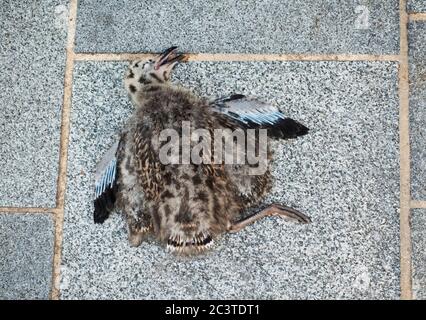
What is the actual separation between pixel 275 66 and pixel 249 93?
131mm

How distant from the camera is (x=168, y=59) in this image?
2090 millimetres

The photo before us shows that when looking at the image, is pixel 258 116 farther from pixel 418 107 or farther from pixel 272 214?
pixel 418 107

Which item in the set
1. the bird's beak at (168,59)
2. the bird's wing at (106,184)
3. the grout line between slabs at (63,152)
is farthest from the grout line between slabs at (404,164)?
the grout line between slabs at (63,152)

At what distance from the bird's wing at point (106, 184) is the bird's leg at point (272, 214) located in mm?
406

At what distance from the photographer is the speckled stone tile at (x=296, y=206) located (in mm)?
2008

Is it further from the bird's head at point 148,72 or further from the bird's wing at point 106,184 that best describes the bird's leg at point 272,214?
the bird's head at point 148,72

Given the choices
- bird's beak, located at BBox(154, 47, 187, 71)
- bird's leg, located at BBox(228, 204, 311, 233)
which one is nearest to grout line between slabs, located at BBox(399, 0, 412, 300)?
bird's leg, located at BBox(228, 204, 311, 233)

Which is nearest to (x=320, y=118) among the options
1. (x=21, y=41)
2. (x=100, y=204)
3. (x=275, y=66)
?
(x=275, y=66)

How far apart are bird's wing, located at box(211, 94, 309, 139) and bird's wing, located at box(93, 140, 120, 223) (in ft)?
1.24

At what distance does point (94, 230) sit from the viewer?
81.7 inches

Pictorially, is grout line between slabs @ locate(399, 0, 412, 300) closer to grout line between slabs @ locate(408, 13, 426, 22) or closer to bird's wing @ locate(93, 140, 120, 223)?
grout line between slabs @ locate(408, 13, 426, 22)

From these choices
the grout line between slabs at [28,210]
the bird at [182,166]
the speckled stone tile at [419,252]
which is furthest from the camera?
the grout line between slabs at [28,210]

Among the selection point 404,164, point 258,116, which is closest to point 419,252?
point 404,164

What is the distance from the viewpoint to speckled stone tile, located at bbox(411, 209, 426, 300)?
78.0 inches
